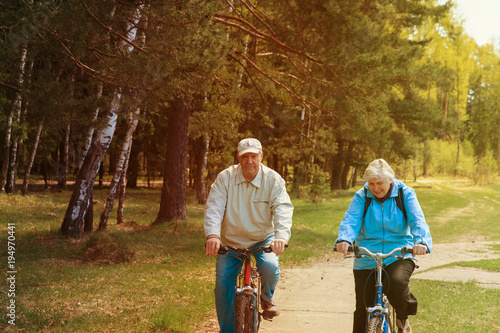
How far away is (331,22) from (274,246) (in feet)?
36.4

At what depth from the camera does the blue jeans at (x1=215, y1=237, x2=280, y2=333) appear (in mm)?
4633

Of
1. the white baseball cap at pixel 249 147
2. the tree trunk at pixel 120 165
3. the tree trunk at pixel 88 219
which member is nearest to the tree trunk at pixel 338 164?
the tree trunk at pixel 120 165

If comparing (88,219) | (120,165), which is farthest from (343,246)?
(120,165)

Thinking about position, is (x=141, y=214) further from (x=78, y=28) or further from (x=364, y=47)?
(x=78, y=28)

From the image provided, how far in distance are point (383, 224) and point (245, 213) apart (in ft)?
4.00

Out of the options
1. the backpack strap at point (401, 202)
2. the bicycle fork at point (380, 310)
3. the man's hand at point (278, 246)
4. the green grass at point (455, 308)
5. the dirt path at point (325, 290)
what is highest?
the backpack strap at point (401, 202)

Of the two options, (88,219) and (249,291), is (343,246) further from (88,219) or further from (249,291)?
(88,219)

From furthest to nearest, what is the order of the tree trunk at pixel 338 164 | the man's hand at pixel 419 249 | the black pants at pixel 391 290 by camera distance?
1. the tree trunk at pixel 338 164
2. the black pants at pixel 391 290
3. the man's hand at pixel 419 249

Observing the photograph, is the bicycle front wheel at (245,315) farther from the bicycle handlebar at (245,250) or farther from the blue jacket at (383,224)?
the blue jacket at (383,224)

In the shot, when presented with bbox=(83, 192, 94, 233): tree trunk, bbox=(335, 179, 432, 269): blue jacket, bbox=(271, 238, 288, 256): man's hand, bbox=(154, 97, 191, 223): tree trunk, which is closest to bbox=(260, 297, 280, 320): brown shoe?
bbox=(271, 238, 288, 256): man's hand

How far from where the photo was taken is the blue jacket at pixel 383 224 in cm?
447

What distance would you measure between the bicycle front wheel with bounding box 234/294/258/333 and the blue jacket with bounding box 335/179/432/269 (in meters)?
0.95

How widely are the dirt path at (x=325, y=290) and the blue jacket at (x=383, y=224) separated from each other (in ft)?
6.74

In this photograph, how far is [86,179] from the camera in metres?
11.9
